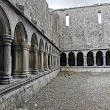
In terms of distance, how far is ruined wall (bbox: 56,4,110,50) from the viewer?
21547mm

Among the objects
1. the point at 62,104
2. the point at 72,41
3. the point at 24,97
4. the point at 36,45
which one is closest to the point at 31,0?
the point at 36,45

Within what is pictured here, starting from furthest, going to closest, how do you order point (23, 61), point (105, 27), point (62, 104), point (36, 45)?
1. point (105, 27)
2. point (36, 45)
3. point (23, 61)
4. point (62, 104)

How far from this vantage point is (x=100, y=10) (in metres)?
22.2

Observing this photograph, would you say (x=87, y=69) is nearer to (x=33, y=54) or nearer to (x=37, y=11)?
(x=37, y=11)

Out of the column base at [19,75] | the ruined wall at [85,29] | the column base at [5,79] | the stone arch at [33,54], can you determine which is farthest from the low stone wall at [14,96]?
the ruined wall at [85,29]

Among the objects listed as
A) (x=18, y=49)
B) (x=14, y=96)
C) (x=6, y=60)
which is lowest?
(x=14, y=96)

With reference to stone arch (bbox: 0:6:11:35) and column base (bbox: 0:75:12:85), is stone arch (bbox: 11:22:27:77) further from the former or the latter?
column base (bbox: 0:75:12:85)

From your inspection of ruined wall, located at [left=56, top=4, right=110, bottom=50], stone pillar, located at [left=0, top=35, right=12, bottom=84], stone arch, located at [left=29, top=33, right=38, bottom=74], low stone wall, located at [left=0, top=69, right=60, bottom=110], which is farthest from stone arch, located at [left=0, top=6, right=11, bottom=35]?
ruined wall, located at [left=56, top=4, right=110, bottom=50]

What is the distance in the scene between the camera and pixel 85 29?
875 inches

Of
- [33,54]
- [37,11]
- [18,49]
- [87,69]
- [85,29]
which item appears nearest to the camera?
[18,49]

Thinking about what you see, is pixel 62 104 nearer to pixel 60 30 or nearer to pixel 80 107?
pixel 80 107

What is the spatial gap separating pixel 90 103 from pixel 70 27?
1866 cm

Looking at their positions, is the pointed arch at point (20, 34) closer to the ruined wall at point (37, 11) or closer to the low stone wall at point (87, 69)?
the ruined wall at point (37, 11)

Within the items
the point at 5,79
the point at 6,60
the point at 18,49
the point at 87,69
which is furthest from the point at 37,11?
the point at 87,69
